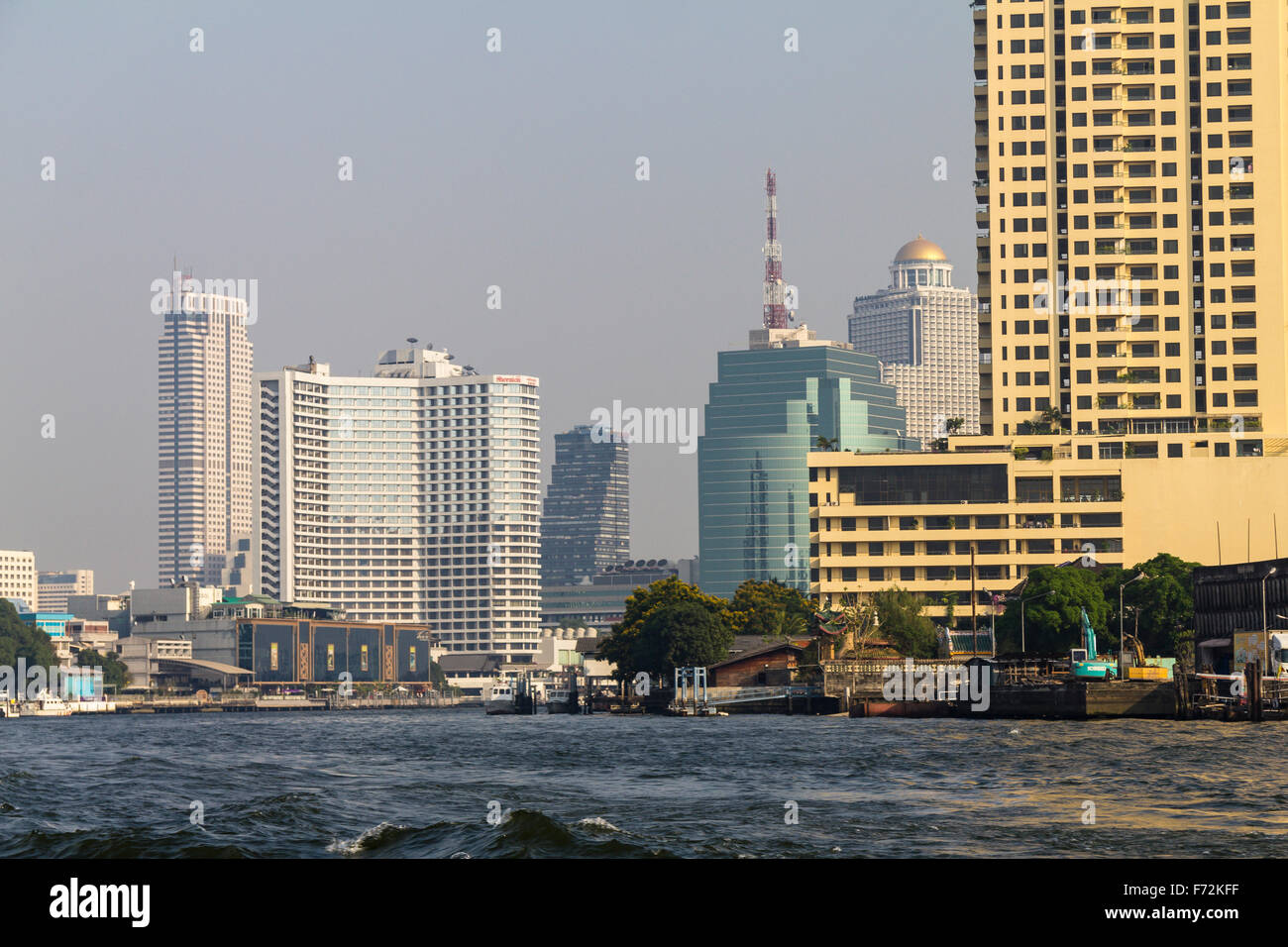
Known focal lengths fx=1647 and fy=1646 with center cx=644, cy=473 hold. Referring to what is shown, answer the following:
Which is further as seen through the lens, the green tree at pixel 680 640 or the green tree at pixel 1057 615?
the green tree at pixel 680 640

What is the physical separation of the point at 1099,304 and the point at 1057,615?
64955 mm

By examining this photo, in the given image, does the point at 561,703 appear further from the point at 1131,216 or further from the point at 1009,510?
the point at 1131,216

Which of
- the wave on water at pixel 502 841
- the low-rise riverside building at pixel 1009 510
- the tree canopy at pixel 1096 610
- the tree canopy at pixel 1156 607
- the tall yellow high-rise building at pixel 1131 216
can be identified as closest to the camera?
the wave on water at pixel 502 841

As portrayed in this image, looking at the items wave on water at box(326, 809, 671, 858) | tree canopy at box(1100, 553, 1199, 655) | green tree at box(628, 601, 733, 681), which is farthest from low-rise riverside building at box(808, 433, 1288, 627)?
wave on water at box(326, 809, 671, 858)

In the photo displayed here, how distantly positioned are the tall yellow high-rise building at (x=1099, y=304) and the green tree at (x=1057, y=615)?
34.2 meters

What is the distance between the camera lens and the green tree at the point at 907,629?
15375 centimetres

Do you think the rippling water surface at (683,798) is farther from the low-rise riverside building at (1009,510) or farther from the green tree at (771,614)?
the green tree at (771,614)

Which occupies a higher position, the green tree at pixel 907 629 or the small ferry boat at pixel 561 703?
the green tree at pixel 907 629

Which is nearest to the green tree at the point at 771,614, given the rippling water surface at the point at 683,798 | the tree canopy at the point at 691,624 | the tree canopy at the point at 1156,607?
the tree canopy at the point at 691,624

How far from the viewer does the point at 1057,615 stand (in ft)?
436

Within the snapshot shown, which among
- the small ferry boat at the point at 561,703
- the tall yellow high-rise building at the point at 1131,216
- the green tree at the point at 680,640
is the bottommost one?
the small ferry boat at the point at 561,703

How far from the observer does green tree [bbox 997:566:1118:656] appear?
13262 centimetres
